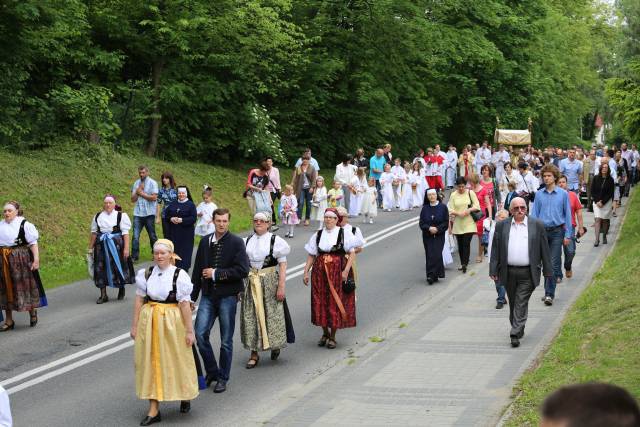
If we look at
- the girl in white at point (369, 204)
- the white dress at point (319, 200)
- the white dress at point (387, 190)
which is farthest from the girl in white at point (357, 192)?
the white dress at point (319, 200)

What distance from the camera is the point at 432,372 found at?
11.4 metres

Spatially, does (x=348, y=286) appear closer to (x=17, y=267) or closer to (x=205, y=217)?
(x=17, y=267)

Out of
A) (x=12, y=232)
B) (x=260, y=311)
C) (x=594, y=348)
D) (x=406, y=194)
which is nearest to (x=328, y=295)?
(x=260, y=311)

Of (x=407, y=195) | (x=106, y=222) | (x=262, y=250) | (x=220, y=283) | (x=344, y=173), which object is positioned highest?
(x=344, y=173)

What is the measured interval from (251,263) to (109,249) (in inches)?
201

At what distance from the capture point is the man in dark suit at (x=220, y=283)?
11.0m

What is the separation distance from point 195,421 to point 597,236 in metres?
13.8

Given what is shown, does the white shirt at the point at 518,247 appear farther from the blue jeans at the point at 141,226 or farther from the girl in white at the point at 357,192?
the girl in white at the point at 357,192

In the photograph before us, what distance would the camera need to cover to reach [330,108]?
3938cm

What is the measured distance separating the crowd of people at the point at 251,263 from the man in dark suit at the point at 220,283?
0.01 meters

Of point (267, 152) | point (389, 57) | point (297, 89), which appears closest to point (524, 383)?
point (267, 152)

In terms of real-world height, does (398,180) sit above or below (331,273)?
above

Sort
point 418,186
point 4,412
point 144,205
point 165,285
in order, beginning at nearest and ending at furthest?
point 4,412
point 165,285
point 144,205
point 418,186

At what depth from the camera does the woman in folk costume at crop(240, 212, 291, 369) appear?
12.1m
